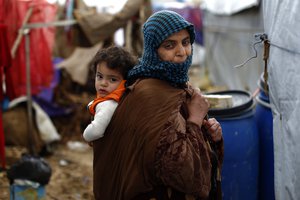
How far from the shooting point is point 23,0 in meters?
5.64

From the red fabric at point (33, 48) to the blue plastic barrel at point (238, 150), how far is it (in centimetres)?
280

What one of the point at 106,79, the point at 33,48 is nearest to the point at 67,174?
the point at 33,48

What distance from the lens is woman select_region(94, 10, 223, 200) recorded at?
6.08ft

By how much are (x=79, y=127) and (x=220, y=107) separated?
4.39 metres

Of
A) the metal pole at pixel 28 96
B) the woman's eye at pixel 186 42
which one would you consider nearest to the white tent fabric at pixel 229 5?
the metal pole at pixel 28 96

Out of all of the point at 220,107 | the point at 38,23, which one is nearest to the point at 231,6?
the point at 38,23

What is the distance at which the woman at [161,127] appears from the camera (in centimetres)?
185

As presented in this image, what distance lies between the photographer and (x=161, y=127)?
1861mm

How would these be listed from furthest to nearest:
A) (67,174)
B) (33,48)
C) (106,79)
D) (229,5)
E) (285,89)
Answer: (229,5) < (33,48) < (67,174) < (285,89) < (106,79)

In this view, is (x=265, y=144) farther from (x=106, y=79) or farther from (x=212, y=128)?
(x=106, y=79)

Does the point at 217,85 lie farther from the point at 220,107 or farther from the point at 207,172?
the point at 207,172

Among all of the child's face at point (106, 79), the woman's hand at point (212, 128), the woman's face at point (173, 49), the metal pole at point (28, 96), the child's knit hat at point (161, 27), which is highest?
the child's knit hat at point (161, 27)

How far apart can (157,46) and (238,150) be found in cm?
167

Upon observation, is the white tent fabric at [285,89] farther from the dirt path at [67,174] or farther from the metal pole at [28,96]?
the metal pole at [28,96]
